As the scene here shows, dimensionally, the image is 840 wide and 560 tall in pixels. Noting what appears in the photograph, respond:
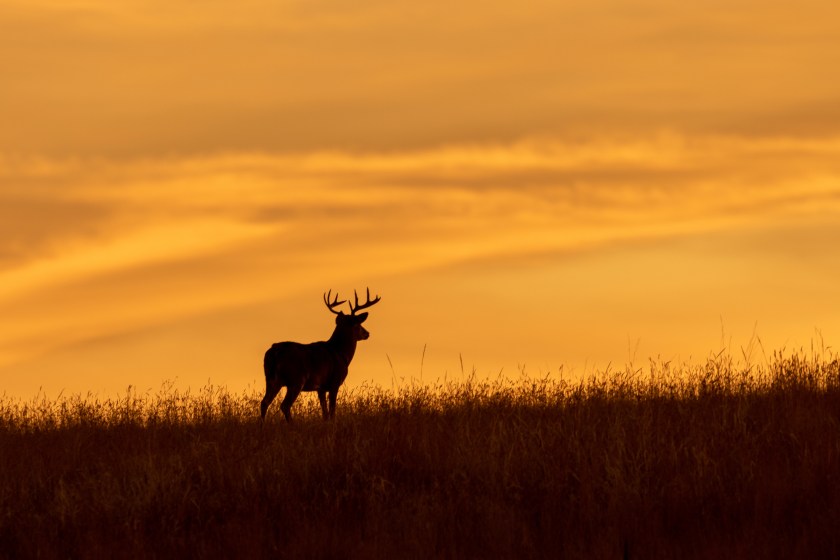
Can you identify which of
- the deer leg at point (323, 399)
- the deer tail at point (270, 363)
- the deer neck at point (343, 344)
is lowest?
the deer leg at point (323, 399)

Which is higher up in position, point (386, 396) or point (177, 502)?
point (386, 396)

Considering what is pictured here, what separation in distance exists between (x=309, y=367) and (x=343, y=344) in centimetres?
137

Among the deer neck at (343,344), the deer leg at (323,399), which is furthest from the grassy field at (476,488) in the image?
the deer neck at (343,344)

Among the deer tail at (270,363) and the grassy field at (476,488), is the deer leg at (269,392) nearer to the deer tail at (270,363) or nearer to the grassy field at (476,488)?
the deer tail at (270,363)

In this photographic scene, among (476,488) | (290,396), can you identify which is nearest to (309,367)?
(290,396)

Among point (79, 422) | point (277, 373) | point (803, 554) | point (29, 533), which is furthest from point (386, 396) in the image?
point (803, 554)

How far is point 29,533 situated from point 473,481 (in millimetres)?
4156

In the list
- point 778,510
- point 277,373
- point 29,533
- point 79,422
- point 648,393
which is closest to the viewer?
point 778,510

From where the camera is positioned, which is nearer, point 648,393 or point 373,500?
point 373,500

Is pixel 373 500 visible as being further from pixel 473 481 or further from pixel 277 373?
pixel 277 373

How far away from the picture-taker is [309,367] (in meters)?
18.7

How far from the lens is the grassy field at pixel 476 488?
9562 mm

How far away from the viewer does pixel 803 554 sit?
8.84m

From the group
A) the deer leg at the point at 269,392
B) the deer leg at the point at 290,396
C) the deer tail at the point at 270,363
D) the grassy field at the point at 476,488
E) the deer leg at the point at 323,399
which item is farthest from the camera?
the deer tail at the point at 270,363
